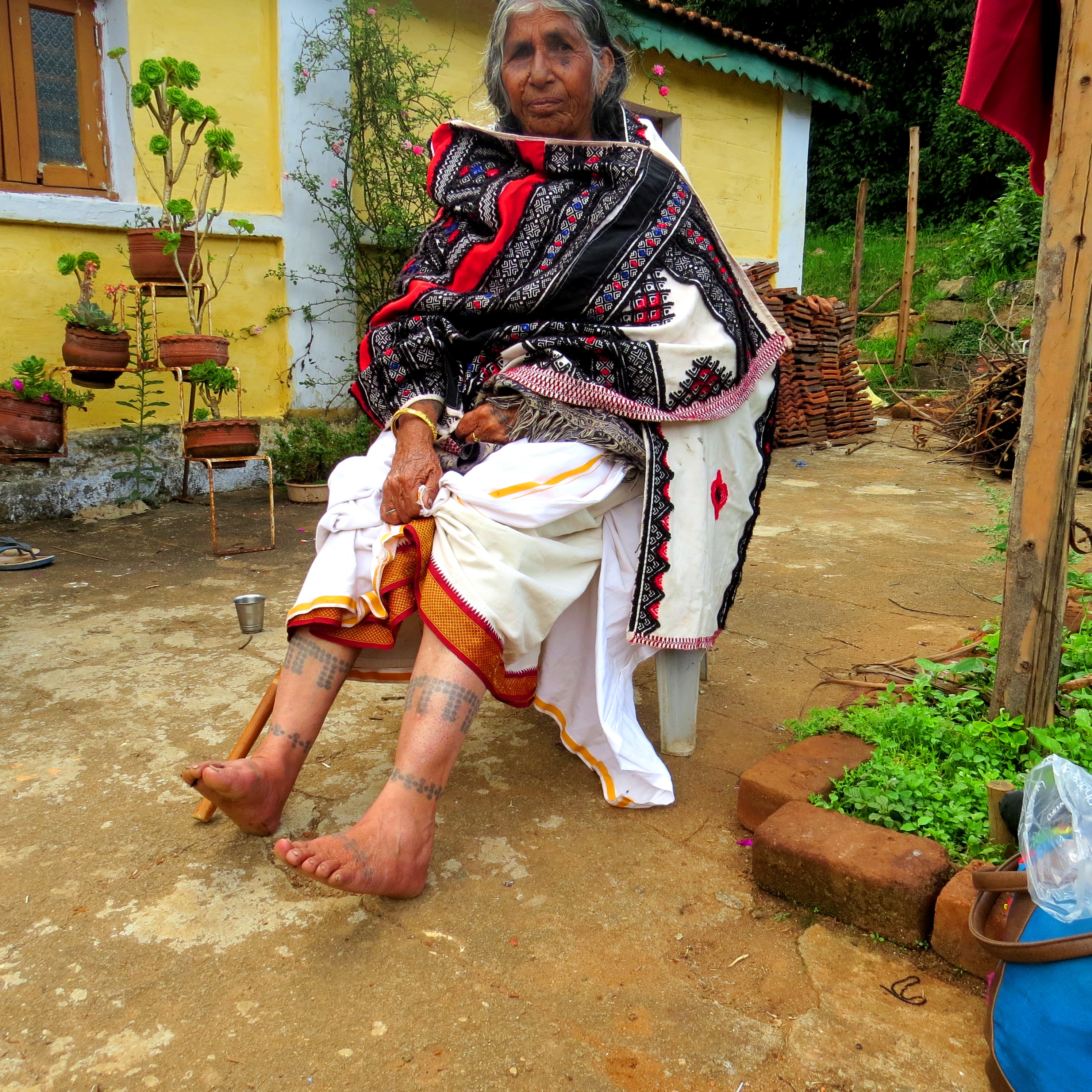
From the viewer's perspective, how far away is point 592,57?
7.77 ft

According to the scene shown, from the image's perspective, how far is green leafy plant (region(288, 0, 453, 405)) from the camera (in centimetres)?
602

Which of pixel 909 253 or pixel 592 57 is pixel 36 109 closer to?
pixel 592 57

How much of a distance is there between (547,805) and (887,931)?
769 millimetres

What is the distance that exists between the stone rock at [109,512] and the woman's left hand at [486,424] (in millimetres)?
3648

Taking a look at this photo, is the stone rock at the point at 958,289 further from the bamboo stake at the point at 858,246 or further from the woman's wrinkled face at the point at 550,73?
the woman's wrinkled face at the point at 550,73

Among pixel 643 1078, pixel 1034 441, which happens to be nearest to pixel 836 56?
pixel 1034 441

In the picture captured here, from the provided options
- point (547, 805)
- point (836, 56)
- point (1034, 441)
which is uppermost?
point (836, 56)

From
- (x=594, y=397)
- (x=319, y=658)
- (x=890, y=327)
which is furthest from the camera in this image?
(x=890, y=327)

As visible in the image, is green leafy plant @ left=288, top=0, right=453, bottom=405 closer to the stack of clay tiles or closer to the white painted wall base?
the stack of clay tiles

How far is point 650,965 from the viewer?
1.58 meters

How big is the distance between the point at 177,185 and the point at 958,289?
10.6 meters

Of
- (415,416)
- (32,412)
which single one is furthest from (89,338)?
(415,416)

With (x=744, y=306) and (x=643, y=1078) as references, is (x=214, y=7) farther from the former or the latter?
(x=643, y=1078)

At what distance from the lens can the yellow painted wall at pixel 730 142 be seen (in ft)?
28.2
